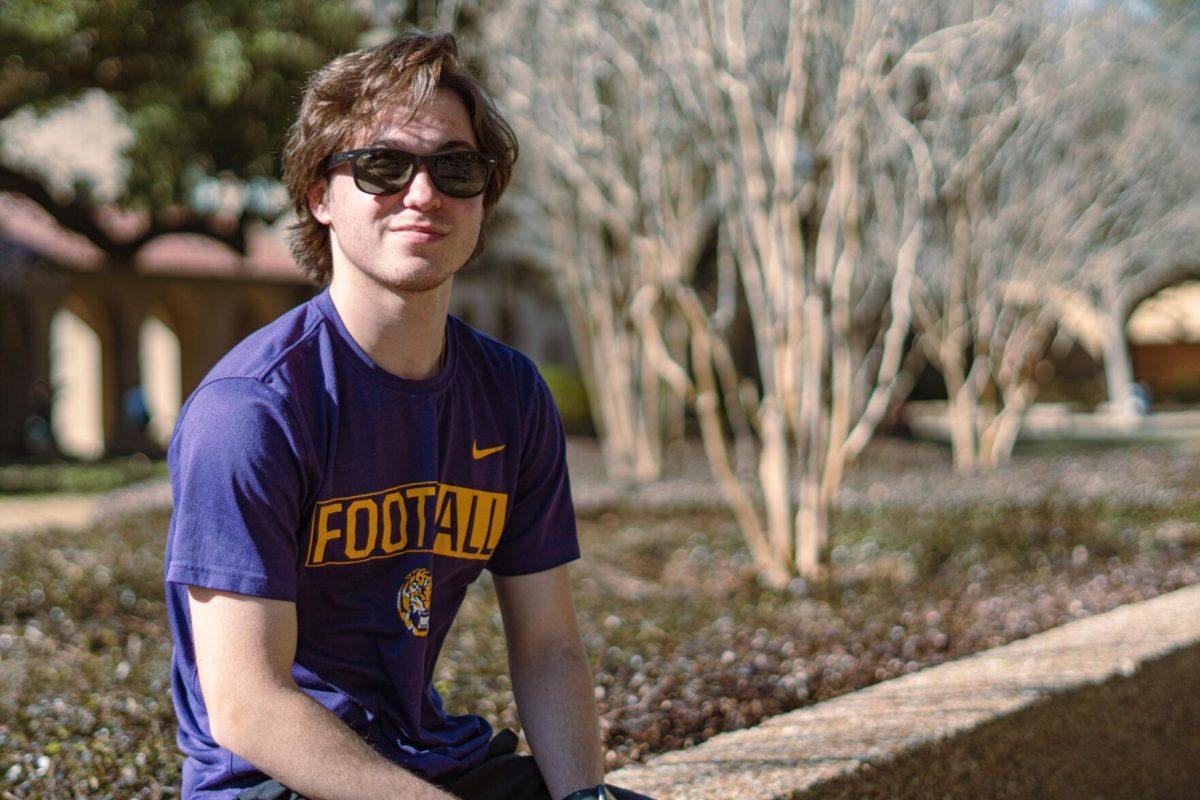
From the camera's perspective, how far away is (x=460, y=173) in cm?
202

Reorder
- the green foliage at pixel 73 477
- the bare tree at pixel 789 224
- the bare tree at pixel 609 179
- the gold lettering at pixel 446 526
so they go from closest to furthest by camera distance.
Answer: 1. the gold lettering at pixel 446 526
2. the bare tree at pixel 789 224
3. the bare tree at pixel 609 179
4. the green foliage at pixel 73 477

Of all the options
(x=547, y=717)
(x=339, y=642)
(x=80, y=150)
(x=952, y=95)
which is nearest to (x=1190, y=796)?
(x=547, y=717)

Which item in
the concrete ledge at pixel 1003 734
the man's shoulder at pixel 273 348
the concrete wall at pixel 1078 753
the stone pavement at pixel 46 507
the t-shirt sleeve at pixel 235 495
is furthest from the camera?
the stone pavement at pixel 46 507

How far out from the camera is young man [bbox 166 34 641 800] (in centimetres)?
173

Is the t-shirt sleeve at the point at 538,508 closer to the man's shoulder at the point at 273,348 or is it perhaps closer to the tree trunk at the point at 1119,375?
the man's shoulder at the point at 273,348

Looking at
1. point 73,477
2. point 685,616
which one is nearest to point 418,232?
point 685,616

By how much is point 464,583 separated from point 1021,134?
9.32 meters

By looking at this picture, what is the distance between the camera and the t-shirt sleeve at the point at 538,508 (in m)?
2.22

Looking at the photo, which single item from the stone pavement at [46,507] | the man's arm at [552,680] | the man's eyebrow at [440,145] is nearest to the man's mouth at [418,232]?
A: the man's eyebrow at [440,145]

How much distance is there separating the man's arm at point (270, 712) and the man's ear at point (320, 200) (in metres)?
0.67

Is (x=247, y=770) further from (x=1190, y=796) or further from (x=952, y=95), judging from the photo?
(x=952, y=95)

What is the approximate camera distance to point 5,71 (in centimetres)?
1234

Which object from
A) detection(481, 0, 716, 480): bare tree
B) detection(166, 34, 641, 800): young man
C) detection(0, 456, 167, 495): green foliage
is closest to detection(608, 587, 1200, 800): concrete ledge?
detection(166, 34, 641, 800): young man

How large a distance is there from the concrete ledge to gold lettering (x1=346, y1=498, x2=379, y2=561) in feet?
3.36
